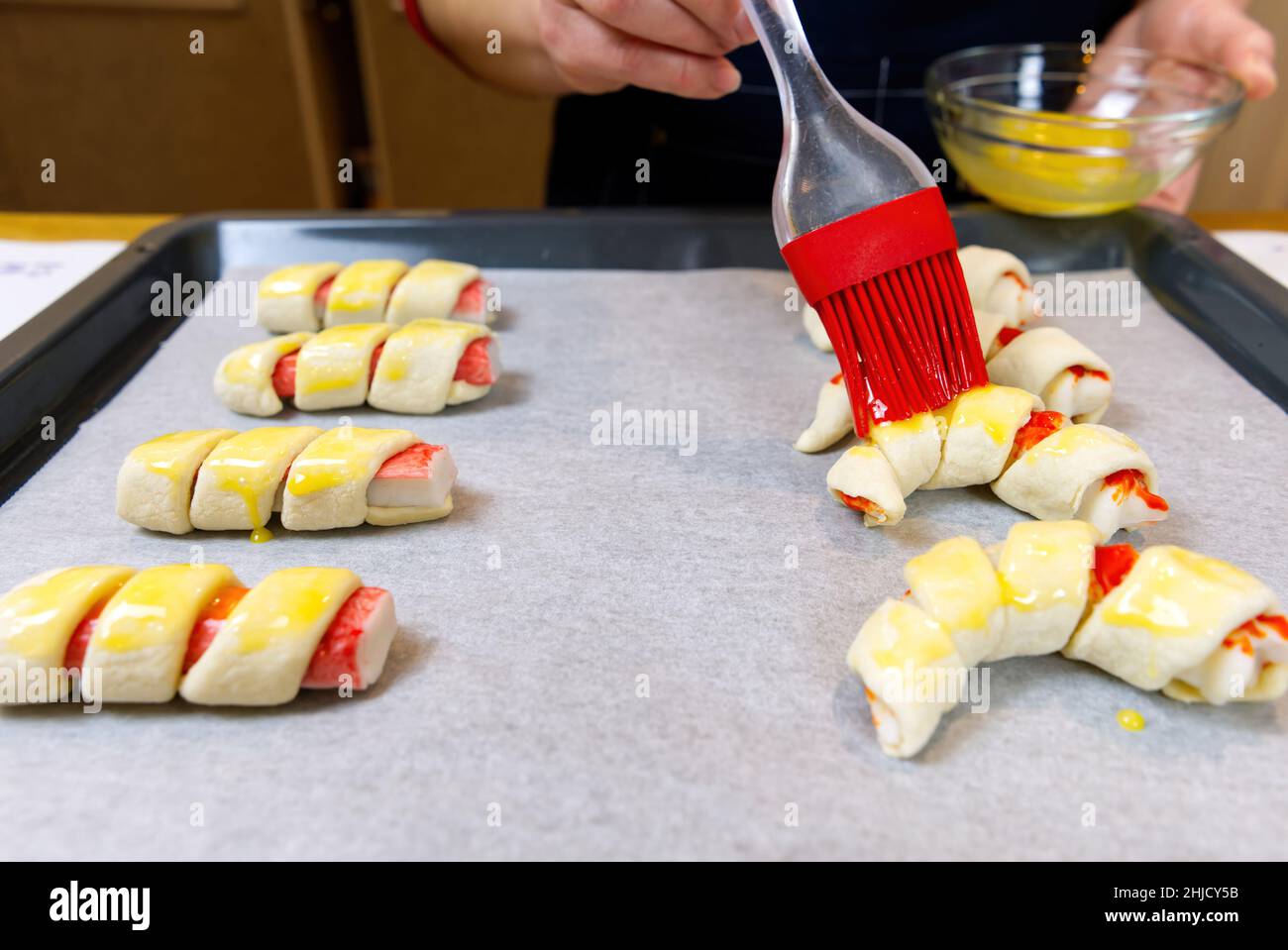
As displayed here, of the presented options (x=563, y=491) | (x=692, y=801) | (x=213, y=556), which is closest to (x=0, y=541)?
(x=213, y=556)

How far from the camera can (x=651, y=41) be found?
1.58 m

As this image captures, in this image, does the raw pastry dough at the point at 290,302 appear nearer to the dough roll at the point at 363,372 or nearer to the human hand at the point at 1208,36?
the dough roll at the point at 363,372

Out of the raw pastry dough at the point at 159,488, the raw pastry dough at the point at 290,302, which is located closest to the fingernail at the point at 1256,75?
the raw pastry dough at the point at 290,302

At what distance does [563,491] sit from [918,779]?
2.25 feet

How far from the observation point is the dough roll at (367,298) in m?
1.84

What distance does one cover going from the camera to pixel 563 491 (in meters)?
1.46

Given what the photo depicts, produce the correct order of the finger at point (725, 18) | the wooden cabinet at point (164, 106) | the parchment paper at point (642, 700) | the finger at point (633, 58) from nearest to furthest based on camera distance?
the parchment paper at point (642, 700) → the finger at point (725, 18) → the finger at point (633, 58) → the wooden cabinet at point (164, 106)

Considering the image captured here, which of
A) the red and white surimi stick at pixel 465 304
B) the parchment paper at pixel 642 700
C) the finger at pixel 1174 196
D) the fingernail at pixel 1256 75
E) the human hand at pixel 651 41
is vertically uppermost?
the human hand at pixel 651 41

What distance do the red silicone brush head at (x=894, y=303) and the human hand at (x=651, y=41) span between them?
432mm

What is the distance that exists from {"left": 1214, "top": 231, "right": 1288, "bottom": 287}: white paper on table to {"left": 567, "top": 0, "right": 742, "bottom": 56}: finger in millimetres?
1252

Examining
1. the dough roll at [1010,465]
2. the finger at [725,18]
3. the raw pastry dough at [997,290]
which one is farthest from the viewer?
the raw pastry dough at [997,290]

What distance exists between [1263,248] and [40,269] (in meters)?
2.76

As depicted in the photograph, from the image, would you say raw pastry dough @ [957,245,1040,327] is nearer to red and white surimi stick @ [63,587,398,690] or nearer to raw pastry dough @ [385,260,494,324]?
raw pastry dough @ [385,260,494,324]
